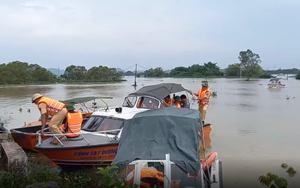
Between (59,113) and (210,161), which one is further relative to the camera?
(59,113)

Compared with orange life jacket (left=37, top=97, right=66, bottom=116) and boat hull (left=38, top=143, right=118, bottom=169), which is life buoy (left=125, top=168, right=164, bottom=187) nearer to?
boat hull (left=38, top=143, right=118, bottom=169)

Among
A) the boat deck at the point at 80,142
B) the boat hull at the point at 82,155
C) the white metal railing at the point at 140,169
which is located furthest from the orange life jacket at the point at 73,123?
the white metal railing at the point at 140,169

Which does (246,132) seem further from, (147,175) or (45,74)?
(45,74)

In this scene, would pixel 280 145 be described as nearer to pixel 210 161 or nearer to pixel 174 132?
pixel 210 161

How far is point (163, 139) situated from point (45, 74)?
257 ft

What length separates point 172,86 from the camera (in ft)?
41.4

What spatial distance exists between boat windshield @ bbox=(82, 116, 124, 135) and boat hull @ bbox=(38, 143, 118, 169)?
1.04m

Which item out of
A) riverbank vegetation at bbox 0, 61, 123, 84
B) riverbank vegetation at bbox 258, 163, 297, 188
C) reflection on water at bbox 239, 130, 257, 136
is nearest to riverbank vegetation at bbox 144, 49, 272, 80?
riverbank vegetation at bbox 0, 61, 123, 84

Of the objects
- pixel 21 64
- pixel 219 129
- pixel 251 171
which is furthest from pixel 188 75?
pixel 251 171

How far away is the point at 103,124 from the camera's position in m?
9.42

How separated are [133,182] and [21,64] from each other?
7699cm

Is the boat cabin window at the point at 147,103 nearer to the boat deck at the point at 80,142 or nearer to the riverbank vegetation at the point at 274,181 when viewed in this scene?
the boat deck at the point at 80,142

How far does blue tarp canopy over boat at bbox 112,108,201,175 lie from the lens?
5285 mm

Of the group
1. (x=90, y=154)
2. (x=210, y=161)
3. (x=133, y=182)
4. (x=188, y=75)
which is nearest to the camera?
(x=133, y=182)
